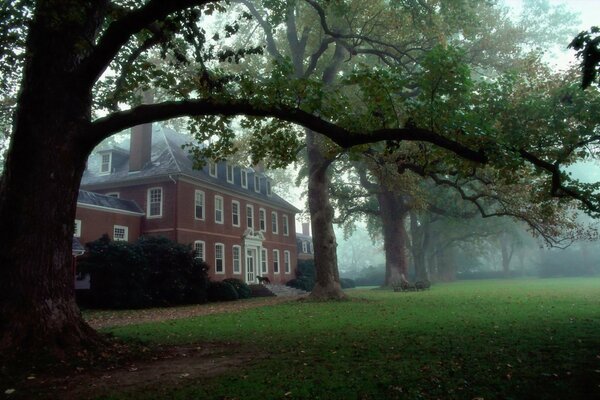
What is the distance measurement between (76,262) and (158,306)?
13.9 feet

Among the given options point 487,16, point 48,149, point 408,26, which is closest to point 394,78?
point 48,149

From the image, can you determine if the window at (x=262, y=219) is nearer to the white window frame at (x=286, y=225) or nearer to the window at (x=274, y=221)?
the window at (x=274, y=221)

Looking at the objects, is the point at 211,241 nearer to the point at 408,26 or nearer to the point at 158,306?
the point at 158,306

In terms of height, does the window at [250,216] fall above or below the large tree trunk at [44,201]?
above

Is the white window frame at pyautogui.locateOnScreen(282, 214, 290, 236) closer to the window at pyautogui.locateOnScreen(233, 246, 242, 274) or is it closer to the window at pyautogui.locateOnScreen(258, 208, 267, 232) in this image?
the window at pyautogui.locateOnScreen(258, 208, 267, 232)

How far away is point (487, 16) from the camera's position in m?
27.0

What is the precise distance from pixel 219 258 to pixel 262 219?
7.61 meters

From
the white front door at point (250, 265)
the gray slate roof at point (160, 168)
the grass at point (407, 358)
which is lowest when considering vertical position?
the grass at point (407, 358)

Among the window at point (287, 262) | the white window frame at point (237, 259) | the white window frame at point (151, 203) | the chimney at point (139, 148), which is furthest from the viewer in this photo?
the window at point (287, 262)

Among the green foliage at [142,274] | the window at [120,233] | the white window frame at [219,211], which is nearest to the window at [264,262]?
the white window frame at [219,211]

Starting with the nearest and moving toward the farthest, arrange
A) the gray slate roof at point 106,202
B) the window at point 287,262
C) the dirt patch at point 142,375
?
the dirt patch at point 142,375
the gray slate roof at point 106,202
the window at point 287,262

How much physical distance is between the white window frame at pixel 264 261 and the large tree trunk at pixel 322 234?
605 inches

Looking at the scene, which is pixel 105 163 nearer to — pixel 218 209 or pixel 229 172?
pixel 218 209

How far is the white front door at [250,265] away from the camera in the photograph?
34822mm
